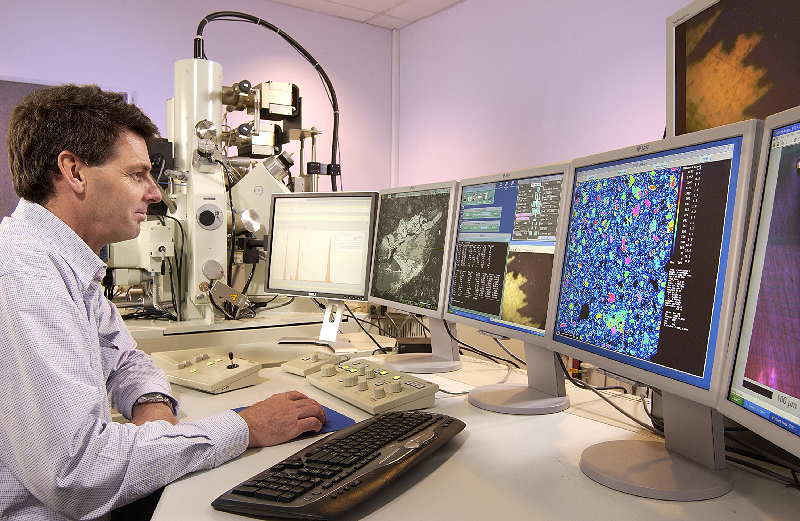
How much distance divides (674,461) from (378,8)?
435cm

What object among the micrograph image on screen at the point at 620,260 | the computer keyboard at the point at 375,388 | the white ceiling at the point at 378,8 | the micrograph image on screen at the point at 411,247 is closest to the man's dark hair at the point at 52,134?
the computer keyboard at the point at 375,388

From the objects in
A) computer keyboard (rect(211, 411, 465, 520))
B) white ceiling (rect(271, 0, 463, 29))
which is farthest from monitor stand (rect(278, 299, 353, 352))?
white ceiling (rect(271, 0, 463, 29))

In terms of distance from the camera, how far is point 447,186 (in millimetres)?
1488

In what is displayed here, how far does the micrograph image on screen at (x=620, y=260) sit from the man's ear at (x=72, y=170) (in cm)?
88

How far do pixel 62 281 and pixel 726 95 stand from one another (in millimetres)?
1127

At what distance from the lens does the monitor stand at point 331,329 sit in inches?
72.9

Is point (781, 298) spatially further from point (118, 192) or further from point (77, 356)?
point (118, 192)

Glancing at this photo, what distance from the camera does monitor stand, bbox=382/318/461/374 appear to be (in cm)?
156

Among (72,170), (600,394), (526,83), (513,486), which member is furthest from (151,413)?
(526,83)

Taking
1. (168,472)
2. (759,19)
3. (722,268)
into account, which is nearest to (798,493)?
(722,268)

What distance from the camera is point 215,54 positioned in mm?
4078

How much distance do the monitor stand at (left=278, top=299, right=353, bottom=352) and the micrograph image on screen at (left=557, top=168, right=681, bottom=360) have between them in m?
0.92

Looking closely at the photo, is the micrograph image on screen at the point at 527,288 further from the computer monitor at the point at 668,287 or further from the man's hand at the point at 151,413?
the man's hand at the point at 151,413

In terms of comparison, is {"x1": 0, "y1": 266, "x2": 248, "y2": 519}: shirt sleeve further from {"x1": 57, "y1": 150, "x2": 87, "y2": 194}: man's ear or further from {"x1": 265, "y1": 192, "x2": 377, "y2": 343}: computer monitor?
{"x1": 265, "y1": 192, "x2": 377, "y2": 343}: computer monitor
